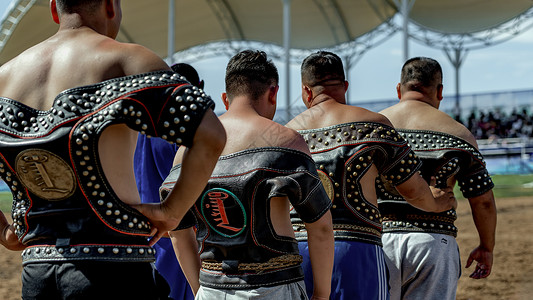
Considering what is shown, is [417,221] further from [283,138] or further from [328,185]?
[283,138]

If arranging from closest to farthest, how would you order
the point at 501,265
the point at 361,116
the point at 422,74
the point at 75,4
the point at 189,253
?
the point at 75,4 → the point at 189,253 → the point at 361,116 → the point at 422,74 → the point at 501,265

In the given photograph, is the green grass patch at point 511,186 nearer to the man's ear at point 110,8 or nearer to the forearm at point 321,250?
the forearm at point 321,250

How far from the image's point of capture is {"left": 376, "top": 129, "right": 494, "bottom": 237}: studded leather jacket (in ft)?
13.0

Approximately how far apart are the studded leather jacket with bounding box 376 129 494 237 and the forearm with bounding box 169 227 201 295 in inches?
53.1

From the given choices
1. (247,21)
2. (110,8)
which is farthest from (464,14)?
(110,8)


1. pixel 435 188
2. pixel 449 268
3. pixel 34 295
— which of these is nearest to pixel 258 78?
pixel 34 295

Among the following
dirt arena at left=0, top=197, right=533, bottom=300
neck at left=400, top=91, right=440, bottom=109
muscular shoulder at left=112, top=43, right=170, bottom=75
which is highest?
muscular shoulder at left=112, top=43, right=170, bottom=75

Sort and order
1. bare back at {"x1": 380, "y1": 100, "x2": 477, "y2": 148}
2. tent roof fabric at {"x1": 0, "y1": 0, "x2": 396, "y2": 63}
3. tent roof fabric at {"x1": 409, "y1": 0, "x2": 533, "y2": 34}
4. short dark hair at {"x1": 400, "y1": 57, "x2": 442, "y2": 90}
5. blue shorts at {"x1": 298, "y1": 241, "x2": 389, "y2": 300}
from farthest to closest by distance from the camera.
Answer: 1. tent roof fabric at {"x1": 409, "y1": 0, "x2": 533, "y2": 34}
2. tent roof fabric at {"x1": 0, "y1": 0, "x2": 396, "y2": 63}
3. short dark hair at {"x1": 400, "y1": 57, "x2": 442, "y2": 90}
4. bare back at {"x1": 380, "y1": 100, "x2": 477, "y2": 148}
5. blue shorts at {"x1": 298, "y1": 241, "x2": 389, "y2": 300}

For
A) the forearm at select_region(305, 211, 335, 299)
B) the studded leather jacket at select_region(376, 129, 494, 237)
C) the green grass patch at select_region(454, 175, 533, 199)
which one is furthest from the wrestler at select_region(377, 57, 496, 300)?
the green grass patch at select_region(454, 175, 533, 199)

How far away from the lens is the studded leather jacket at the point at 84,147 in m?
2.01

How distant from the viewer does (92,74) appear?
207 centimetres

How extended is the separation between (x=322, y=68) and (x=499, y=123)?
2648 cm

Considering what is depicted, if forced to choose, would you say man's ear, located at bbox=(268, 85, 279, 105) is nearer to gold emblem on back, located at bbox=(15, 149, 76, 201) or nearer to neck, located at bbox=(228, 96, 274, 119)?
neck, located at bbox=(228, 96, 274, 119)

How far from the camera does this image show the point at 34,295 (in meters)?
2.07
